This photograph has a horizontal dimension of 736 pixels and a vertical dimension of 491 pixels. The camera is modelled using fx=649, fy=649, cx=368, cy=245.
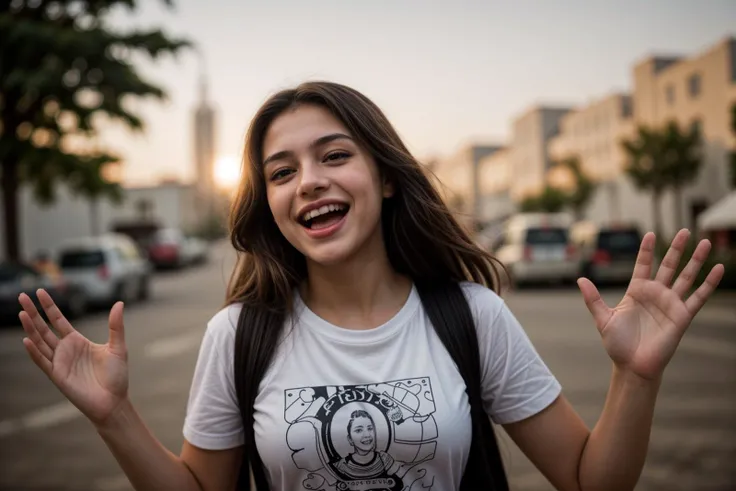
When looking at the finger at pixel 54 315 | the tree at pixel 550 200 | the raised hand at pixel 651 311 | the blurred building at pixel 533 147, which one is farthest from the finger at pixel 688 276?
the blurred building at pixel 533 147

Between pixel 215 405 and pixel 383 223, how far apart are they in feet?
2.87

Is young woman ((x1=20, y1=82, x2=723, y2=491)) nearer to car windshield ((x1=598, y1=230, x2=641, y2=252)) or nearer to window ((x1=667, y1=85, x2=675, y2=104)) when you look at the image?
car windshield ((x1=598, y1=230, x2=641, y2=252))

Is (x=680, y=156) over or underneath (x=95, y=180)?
underneath

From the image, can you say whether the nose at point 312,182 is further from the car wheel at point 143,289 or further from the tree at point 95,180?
the tree at point 95,180

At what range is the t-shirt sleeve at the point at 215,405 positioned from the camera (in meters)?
1.92

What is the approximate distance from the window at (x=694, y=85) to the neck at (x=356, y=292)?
1578 inches

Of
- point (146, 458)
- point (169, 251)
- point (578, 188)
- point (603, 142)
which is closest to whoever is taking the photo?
point (146, 458)

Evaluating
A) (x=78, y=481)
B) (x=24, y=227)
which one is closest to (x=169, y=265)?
(x=24, y=227)

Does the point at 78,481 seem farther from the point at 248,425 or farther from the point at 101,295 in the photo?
the point at 101,295

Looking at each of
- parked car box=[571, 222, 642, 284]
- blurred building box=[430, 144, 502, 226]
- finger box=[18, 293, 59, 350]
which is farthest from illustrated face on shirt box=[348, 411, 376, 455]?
blurred building box=[430, 144, 502, 226]

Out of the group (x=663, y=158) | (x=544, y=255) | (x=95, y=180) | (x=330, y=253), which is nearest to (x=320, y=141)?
(x=330, y=253)

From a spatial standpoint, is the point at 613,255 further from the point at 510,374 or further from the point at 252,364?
the point at 252,364

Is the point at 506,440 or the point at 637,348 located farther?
the point at 506,440

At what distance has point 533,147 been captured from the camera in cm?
7319
